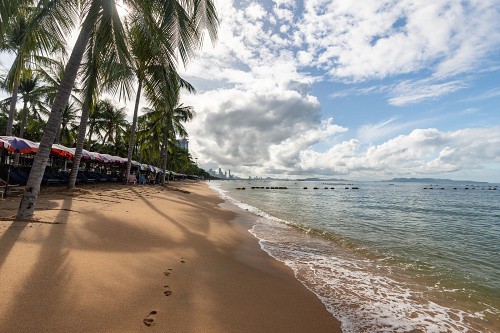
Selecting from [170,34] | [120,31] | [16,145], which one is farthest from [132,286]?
[16,145]

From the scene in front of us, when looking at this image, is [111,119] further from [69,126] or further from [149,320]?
[149,320]

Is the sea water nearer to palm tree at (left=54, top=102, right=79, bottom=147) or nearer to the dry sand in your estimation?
the dry sand

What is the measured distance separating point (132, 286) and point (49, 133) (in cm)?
522

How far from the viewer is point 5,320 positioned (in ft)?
9.23

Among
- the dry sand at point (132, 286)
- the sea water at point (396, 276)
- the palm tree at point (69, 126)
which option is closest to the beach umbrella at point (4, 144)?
the dry sand at point (132, 286)

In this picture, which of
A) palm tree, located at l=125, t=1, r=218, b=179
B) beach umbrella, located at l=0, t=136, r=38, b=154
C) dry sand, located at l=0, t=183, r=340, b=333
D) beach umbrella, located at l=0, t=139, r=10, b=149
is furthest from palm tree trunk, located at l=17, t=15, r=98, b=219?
beach umbrella, located at l=0, t=136, r=38, b=154

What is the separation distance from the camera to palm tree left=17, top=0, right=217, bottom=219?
265 inches

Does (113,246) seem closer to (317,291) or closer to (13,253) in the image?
(13,253)

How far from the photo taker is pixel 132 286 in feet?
13.6

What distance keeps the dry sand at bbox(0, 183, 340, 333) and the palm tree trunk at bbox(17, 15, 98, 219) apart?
47cm

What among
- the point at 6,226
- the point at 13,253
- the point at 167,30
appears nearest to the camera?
the point at 13,253

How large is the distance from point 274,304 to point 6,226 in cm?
598

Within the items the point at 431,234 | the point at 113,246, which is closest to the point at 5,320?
the point at 113,246

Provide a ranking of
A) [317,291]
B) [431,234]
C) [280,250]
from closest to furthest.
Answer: [317,291]
[280,250]
[431,234]
